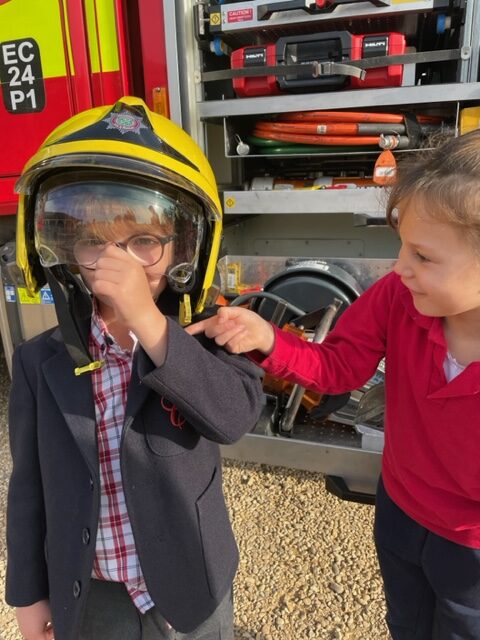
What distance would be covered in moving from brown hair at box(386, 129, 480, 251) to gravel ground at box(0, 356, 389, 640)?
4.91 feet

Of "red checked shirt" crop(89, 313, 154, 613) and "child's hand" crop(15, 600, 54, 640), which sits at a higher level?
"red checked shirt" crop(89, 313, 154, 613)

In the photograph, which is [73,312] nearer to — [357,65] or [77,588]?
[77,588]

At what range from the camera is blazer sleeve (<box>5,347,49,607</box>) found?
111 cm

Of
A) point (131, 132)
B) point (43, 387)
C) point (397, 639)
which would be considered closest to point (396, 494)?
point (397, 639)

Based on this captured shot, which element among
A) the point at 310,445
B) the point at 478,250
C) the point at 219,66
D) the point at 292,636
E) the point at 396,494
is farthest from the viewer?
the point at 219,66

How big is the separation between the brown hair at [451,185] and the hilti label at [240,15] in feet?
5.22

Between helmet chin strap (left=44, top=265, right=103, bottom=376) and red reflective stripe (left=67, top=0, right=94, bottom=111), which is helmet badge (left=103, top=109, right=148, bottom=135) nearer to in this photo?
helmet chin strap (left=44, top=265, right=103, bottom=376)

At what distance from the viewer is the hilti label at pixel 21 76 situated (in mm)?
2596

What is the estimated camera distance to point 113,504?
1.11 meters

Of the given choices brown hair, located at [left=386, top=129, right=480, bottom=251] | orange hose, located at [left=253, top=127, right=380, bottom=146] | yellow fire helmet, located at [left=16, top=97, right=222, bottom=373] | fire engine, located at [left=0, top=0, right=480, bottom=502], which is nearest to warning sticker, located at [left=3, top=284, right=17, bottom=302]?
fire engine, located at [left=0, top=0, right=480, bottom=502]

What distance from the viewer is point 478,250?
0.92m

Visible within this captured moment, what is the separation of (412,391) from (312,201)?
54.8 inches

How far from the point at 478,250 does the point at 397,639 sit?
1081mm

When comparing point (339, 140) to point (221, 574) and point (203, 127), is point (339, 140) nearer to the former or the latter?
point (203, 127)
